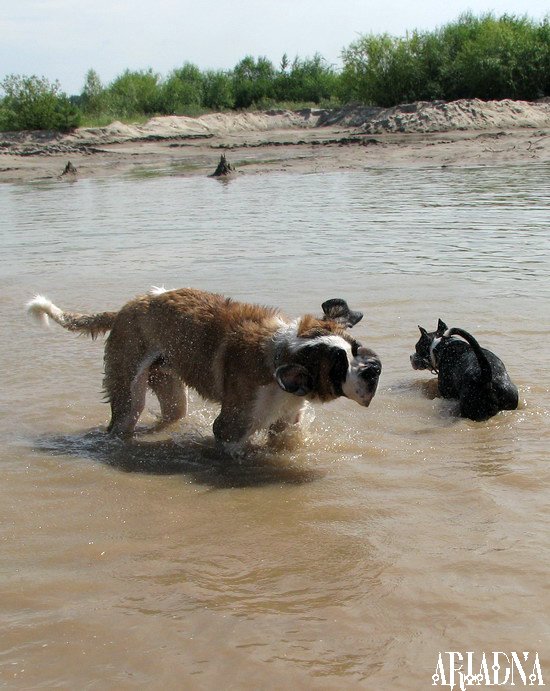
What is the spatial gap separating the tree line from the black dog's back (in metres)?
36.3

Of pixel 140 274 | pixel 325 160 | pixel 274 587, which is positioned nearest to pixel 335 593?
pixel 274 587

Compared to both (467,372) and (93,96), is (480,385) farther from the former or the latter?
(93,96)

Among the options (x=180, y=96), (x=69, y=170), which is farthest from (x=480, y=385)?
(x=180, y=96)

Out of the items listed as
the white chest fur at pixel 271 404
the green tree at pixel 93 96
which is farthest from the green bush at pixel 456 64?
the white chest fur at pixel 271 404

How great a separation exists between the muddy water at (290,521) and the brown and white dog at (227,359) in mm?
338

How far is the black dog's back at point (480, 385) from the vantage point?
21.2 feet

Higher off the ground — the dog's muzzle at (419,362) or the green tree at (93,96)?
the green tree at (93,96)

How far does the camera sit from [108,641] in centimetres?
361

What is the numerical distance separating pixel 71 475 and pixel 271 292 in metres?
5.12

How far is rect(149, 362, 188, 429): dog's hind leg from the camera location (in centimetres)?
650

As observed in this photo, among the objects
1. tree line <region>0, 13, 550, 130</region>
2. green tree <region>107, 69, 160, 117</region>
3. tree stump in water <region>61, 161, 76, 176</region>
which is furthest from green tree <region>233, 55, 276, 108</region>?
tree stump in water <region>61, 161, 76, 176</region>

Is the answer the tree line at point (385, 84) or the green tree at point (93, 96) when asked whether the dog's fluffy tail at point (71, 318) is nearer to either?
the tree line at point (385, 84)

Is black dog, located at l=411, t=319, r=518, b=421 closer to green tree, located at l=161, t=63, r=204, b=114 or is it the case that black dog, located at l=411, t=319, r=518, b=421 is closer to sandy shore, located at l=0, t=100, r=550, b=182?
sandy shore, located at l=0, t=100, r=550, b=182

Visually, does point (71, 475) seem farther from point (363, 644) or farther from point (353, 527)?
point (363, 644)
